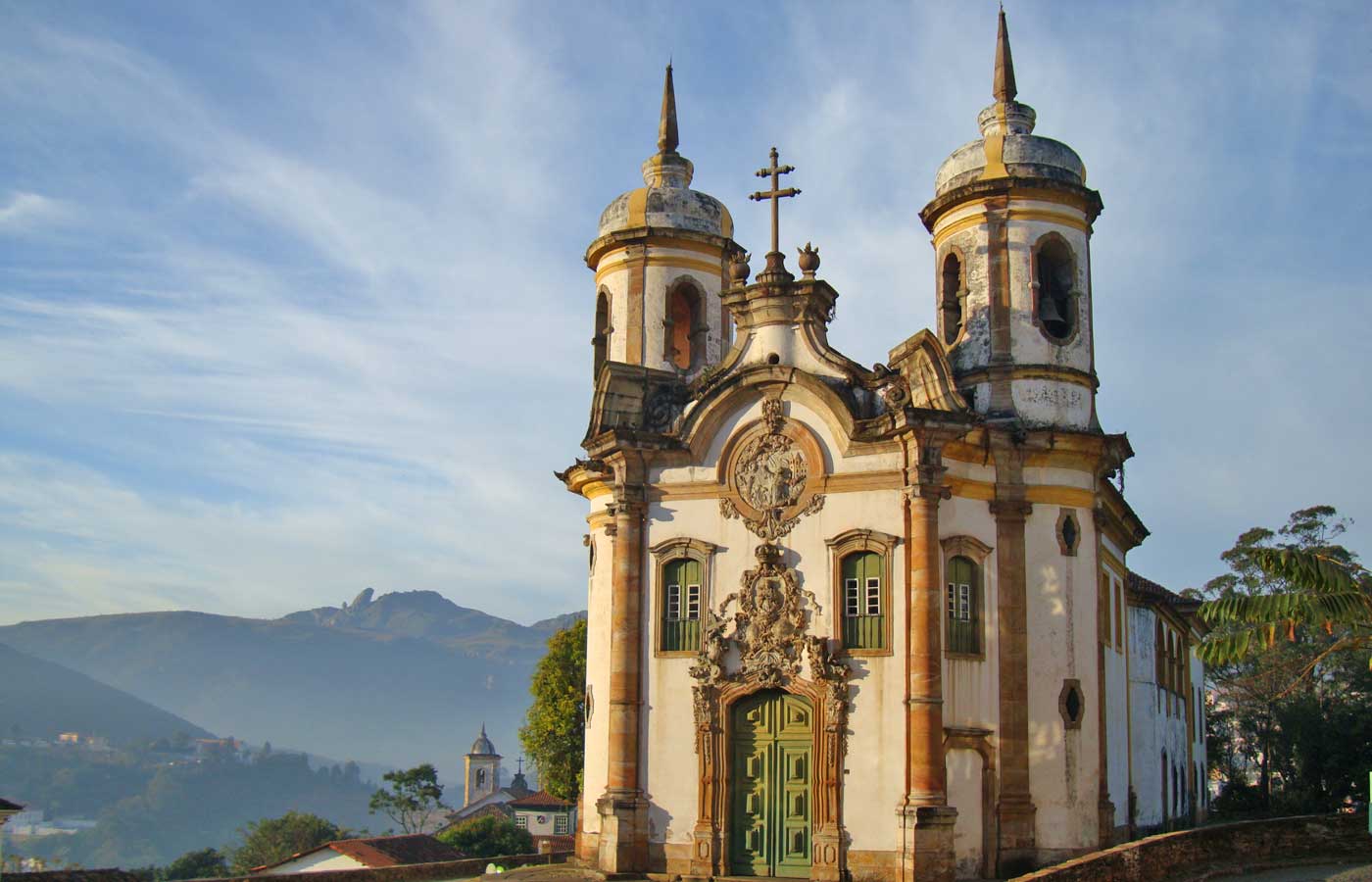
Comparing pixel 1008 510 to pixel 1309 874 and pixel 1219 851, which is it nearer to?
pixel 1219 851

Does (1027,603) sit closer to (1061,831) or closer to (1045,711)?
(1045,711)

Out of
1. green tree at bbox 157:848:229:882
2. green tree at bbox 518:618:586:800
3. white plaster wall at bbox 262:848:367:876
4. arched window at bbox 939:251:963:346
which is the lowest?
green tree at bbox 157:848:229:882

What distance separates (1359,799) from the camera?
4169 centimetres

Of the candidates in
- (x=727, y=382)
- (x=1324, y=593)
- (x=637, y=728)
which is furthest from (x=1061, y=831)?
(x=727, y=382)

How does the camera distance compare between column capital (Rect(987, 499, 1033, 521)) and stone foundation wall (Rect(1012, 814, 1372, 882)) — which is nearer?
stone foundation wall (Rect(1012, 814, 1372, 882))

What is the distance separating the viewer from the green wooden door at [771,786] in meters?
22.9

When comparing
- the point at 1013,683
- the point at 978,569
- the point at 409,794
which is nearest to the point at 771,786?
the point at 1013,683

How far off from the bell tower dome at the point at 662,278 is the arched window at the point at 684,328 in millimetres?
20

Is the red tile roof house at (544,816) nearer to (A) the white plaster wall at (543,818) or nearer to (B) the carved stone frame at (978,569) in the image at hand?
(A) the white plaster wall at (543,818)

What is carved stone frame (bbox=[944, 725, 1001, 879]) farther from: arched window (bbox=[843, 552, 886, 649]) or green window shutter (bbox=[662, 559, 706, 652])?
green window shutter (bbox=[662, 559, 706, 652])

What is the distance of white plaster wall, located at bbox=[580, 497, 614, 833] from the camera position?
25.0m

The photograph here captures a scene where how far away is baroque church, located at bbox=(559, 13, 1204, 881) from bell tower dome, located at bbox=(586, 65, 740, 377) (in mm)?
2850

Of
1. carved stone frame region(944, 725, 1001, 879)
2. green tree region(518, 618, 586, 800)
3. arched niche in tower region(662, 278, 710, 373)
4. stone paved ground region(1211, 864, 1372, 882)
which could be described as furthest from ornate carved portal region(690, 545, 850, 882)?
green tree region(518, 618, 586, 800)

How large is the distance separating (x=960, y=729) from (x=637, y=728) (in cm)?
533
